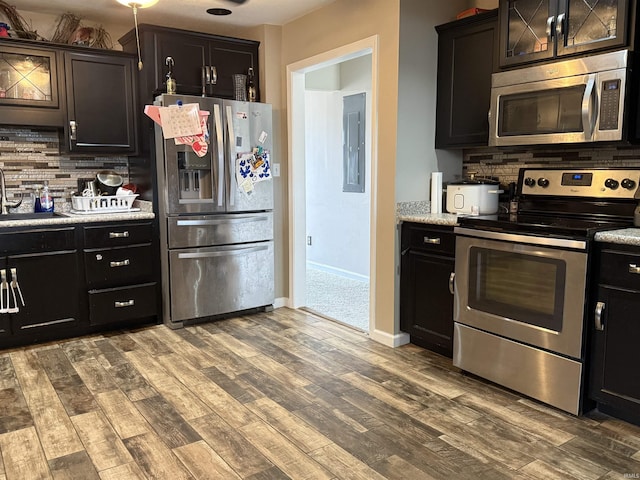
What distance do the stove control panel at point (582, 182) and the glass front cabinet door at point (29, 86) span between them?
125 inches

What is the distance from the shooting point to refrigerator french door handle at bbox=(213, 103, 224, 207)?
148 inches

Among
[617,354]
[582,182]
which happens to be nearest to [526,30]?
[582,182]

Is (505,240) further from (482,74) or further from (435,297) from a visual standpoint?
(482,74)

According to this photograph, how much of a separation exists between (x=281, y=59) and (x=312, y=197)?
7.13ft

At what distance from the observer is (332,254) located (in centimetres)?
595

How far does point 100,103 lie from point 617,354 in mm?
3585

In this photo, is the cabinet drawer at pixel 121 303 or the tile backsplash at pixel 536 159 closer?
the tile backsplash at pixel 536 159

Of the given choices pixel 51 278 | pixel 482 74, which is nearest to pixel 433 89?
pixel 482 74

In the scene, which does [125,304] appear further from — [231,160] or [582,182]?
[582,182]

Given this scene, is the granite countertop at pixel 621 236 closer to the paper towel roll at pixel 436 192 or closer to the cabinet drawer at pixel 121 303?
the paper towel roll at pixel 436 192

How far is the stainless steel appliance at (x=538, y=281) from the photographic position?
2396 millimetres

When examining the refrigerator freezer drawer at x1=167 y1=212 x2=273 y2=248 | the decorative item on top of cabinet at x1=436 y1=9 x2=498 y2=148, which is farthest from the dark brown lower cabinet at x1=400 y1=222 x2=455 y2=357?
the refrigerator freezer drawer at x1=167 y1=212 x2=273 y2=248

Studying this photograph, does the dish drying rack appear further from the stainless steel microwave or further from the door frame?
the stainless steel microwave

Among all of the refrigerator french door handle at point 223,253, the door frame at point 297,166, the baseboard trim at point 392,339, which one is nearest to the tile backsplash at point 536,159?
the door frame at point 297,166
